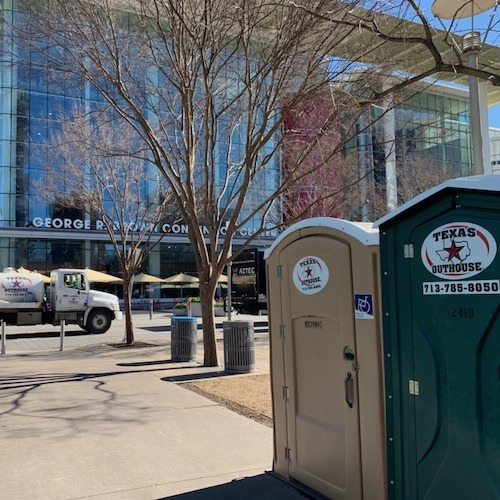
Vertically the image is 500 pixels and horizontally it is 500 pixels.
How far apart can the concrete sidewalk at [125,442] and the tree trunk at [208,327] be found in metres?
1.04

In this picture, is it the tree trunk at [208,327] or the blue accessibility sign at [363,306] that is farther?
A: the tree trunk at [208,327]

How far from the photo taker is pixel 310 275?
13.7 feet

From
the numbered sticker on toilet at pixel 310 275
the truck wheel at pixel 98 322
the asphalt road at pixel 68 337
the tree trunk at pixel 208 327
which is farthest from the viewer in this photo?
the truck wheel at pixel 98 322

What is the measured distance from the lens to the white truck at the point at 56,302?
2142 cm

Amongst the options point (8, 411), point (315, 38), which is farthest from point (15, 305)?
point (315, 38)

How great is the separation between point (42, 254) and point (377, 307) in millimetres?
40314

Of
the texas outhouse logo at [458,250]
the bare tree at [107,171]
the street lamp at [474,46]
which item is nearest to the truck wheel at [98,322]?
the bare tree at [107,171]

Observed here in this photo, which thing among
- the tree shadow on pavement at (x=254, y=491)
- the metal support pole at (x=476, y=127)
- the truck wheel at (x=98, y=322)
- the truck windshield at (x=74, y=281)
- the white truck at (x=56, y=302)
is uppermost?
the metal support pole at (x=476, y=127)

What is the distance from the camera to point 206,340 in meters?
11.4

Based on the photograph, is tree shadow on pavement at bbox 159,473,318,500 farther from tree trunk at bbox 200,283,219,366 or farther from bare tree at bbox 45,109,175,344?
bare tree at bbox 45,109,175,344

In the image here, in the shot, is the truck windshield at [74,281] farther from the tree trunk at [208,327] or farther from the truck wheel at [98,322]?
the tree trunk at [208,327]

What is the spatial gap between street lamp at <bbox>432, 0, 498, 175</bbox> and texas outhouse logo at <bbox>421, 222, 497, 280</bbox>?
4050mm

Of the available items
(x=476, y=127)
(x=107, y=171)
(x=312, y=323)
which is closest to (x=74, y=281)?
(x=107, y=171)

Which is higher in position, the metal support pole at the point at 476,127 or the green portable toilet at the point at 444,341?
the metal support pole at the point at 476,127
